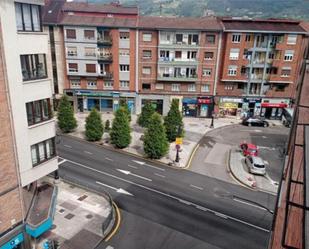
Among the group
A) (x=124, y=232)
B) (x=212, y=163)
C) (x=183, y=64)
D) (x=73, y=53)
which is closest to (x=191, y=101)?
(x=183, y=64)

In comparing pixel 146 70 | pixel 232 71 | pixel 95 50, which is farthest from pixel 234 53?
pixel 95 50

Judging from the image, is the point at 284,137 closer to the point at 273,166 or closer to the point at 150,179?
the point at 273,166

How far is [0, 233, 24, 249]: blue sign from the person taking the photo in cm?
1677

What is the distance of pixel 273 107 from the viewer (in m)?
51.7

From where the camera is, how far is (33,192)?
68.2 ft

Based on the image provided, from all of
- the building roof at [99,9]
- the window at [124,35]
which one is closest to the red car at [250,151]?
the window at [124,35]

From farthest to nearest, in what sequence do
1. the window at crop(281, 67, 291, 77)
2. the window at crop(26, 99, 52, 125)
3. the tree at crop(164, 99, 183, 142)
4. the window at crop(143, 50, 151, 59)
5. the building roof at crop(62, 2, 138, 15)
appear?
the window at crop(143, 50, 151, 59), the window at crop(281, 67, 291, 77), the building roof at crop(62, 2, 138, 15), the tree at crop(164, 99, 183, 142), the window at crop(26, 99, 52, 125)

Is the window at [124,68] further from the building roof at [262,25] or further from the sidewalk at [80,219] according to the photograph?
the sidewalk at [80,219]

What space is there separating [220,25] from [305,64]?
35814 mm

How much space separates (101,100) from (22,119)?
3509cm

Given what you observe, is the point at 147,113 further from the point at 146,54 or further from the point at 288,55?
the point at 288,55

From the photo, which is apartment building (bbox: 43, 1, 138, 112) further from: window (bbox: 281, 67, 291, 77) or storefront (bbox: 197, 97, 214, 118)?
window (bbox: 281, 67, 291, 77)

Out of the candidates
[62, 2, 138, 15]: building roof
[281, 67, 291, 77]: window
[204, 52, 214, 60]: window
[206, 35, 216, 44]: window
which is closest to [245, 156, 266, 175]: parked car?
[204, 52, 214, 60]: window

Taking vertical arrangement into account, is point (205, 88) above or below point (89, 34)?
below
